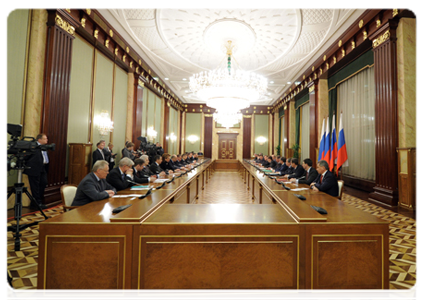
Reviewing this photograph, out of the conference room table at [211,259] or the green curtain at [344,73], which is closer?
the conference room table at [211,259]

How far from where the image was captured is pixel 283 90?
12352mm

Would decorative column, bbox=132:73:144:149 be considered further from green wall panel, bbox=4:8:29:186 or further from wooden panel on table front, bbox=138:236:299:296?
wooden panel on table front, bbox=138:236:299:296

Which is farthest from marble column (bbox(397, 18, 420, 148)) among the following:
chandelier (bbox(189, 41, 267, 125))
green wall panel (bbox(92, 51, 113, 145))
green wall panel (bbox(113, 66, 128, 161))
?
green wall panel (bbox(113, 66, 128, 161))

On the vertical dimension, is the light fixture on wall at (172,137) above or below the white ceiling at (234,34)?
below

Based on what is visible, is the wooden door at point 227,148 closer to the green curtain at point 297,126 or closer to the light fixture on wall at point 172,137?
the light fixture on wall at point 172,137

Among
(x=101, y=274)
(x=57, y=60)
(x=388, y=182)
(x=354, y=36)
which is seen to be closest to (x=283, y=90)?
(x=354, y=36)

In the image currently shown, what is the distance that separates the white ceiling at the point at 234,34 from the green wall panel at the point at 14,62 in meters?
1.86

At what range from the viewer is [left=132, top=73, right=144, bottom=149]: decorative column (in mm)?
8125

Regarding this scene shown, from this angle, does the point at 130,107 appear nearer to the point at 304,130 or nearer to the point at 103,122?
the point at 103,122

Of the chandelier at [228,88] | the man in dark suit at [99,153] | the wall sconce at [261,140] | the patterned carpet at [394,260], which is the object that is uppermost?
the chandelier at [228,88]

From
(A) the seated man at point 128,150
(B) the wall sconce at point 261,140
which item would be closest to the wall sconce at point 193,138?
(B) the wall sconce at point 261,140

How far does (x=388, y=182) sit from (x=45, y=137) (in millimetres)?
6495

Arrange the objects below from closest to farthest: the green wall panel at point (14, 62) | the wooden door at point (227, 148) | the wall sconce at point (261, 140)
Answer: the green wall panel at point (14, 62)
the wall sconce at point (261, 140)
the wooden door at point (227, 148)

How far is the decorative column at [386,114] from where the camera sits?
470cm
